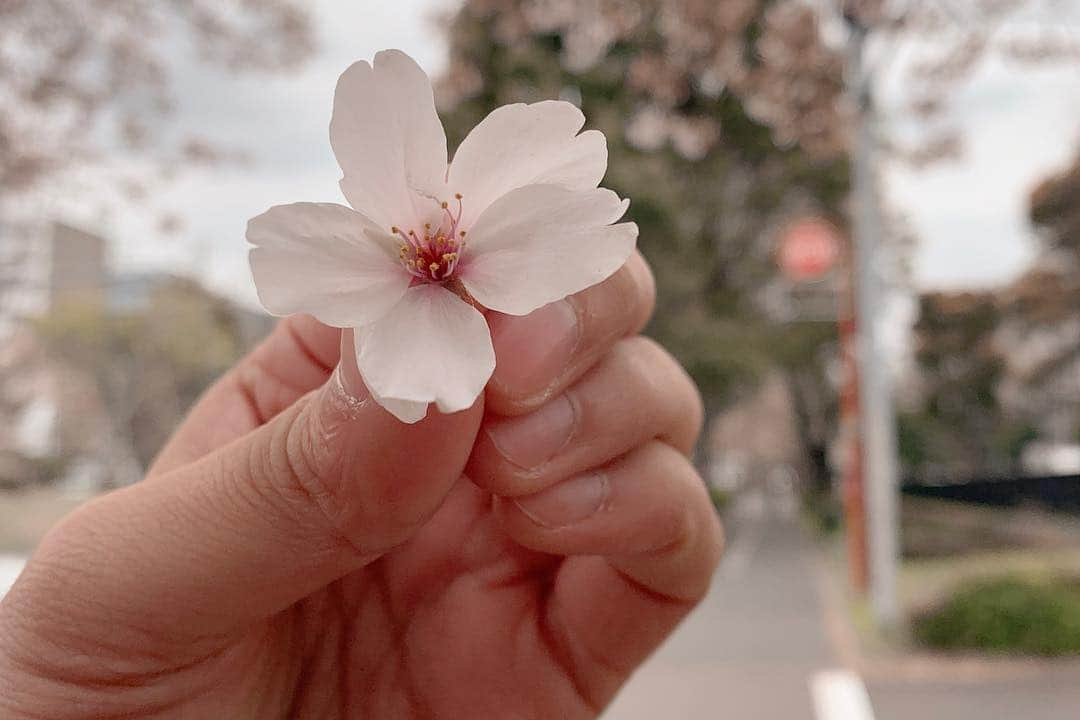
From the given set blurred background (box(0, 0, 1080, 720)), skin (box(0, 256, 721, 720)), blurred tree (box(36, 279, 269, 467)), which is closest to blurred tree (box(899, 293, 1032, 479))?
blurred background (box(0, 0, 1080, 720))

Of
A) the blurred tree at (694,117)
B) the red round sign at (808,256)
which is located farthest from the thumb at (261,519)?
the red round sign at (808,256)

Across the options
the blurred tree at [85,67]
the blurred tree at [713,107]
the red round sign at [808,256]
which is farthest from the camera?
the red round sign at [808,256]

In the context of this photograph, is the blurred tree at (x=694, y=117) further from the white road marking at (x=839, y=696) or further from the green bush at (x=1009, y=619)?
the green bush at (x=1009, y=619)

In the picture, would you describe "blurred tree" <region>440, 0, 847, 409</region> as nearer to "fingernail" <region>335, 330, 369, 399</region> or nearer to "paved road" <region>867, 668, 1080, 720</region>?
"paved road" <region>867, 668, 1080, 720</region>

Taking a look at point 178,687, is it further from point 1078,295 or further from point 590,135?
point 1078,295

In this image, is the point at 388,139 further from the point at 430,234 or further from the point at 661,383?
the point at 661,383
